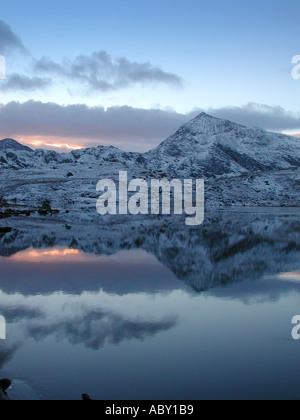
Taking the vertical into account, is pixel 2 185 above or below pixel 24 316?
above

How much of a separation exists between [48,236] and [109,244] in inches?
456

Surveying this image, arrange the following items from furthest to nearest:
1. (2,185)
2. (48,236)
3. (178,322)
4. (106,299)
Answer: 1. (2,185)
2. (48,236)
3. (106,299)
4. (178,322)

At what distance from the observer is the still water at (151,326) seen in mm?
13578

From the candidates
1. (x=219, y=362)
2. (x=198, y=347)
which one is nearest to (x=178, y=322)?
(x=198, y=347)

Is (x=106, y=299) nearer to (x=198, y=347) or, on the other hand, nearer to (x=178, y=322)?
(x=178, y=322)

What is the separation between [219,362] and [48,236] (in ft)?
151

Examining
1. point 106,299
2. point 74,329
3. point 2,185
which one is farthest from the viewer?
point 2,185

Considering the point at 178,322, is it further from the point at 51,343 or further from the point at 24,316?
the point at 24,316

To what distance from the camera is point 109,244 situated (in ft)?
168

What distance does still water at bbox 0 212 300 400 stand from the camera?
13.6 m

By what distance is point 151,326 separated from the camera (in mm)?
19375
